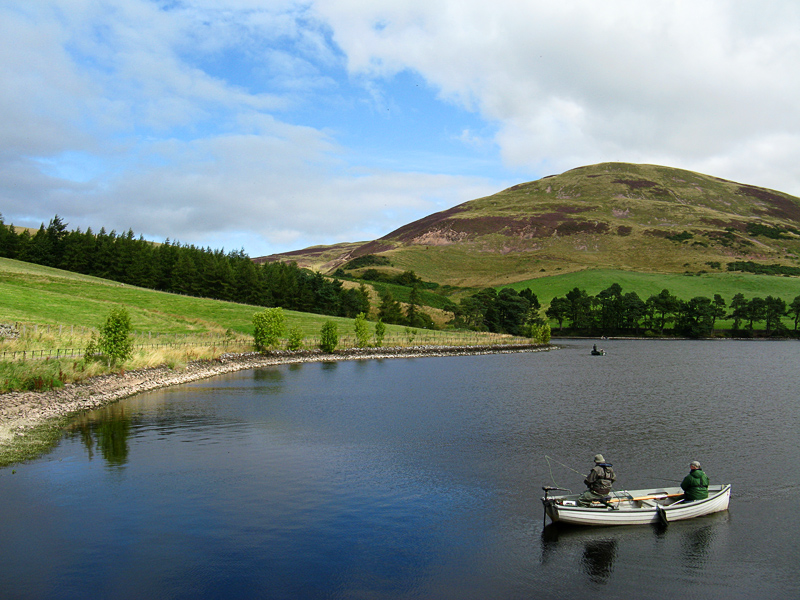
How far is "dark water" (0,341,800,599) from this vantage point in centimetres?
1658

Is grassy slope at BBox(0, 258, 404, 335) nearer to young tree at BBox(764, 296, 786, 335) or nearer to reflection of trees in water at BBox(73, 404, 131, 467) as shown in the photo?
reflection of trees in water at BBox(73, 404, 131, 467)

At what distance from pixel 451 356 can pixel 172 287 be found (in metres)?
81.1

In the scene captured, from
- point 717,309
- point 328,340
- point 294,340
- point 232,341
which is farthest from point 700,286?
point 232,341

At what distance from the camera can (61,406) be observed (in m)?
37.8

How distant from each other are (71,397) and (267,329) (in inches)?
1684

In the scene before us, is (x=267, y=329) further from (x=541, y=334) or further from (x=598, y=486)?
(x=541, y=334)

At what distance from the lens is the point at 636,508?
20984 mm

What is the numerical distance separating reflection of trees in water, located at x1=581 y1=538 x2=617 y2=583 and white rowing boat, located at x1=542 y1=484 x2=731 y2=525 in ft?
3.20

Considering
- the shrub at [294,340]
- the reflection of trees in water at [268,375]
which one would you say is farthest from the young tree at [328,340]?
the reflection of trees in water at [268,375]

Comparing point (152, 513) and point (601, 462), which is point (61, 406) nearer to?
point (152, 513)

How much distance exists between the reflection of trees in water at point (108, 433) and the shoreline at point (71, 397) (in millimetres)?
1253

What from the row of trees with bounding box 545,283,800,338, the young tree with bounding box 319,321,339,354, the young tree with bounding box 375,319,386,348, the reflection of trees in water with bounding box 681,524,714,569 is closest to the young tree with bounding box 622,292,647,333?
the row of trees with bounding box 545,283,800,338

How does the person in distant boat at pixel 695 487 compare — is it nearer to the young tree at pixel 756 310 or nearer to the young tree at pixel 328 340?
the young tree at pixel 328 340

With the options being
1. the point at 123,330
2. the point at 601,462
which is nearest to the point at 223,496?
the point at 601,462
